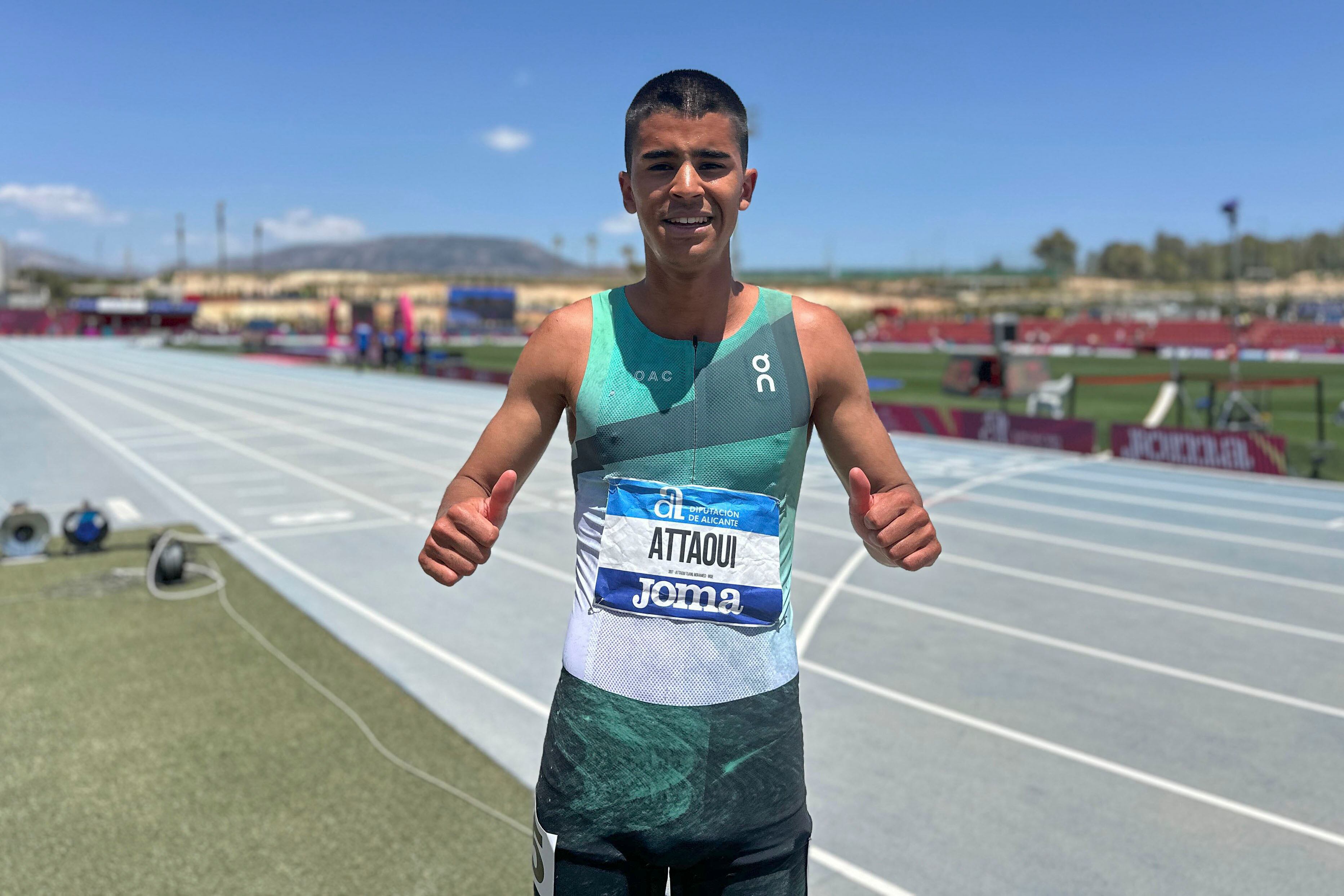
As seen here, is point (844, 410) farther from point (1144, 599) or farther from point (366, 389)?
point (366, 389)

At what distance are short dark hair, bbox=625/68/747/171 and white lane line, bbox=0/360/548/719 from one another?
422 cm

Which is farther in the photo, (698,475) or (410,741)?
(410,741)

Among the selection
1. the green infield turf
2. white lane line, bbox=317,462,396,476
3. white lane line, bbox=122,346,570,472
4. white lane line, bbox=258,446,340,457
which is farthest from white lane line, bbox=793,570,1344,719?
white lane line, bbox=258,446,340,457

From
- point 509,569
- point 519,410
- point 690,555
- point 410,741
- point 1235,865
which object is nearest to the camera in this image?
point 690,555

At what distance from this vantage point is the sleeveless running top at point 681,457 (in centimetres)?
197

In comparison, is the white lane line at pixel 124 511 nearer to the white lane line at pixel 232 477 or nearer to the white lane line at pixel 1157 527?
the white lane line at pixel 232 477

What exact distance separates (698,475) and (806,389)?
0.30 meters

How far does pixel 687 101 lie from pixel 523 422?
738 mm

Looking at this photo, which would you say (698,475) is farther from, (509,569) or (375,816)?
(509,569)

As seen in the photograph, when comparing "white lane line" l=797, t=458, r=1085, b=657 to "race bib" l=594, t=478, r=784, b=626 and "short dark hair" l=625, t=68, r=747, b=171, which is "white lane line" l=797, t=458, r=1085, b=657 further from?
"short dark hair" l=625, t=68, r=747, b=171

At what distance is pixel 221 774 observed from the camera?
15.4 feet

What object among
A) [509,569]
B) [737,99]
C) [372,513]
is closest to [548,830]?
[737,99]

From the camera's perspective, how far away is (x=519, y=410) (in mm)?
2113

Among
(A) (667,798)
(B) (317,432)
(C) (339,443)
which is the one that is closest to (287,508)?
(C) (339,443)
